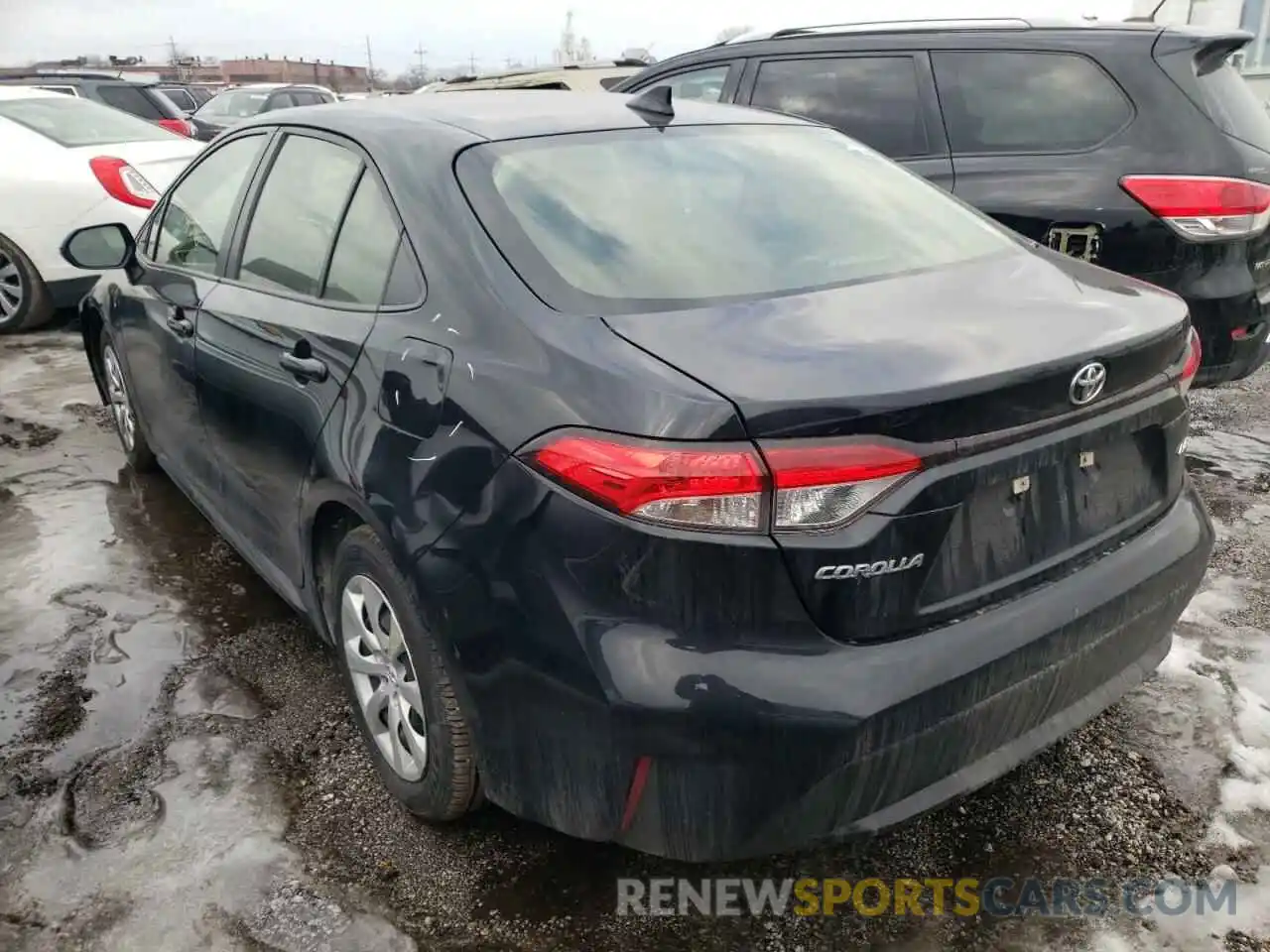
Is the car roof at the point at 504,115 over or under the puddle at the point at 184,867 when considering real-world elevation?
over

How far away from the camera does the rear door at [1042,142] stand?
4117 mm

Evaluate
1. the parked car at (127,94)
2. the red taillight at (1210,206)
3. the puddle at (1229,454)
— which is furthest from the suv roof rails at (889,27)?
the parked car at (127,94)

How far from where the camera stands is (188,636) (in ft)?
10.7

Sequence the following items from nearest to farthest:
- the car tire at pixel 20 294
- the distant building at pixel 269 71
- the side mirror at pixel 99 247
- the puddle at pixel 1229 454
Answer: the side mirror at pixel 99 247 → the puddle at pixel 1229 454 → the car tire at pixel 20 294 → the distant building at pixel 269 71

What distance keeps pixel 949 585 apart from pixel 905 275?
0.75 meters

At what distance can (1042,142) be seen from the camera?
4.36 meters

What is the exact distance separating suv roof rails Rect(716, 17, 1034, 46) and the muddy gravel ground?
2.65 metres

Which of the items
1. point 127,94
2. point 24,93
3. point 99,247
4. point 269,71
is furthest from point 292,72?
point 99,247

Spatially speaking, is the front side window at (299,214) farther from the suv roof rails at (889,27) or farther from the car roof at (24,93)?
the car roof at (24,93)

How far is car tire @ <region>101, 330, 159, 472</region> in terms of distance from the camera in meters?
4.27

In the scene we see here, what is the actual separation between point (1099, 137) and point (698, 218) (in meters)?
2.71

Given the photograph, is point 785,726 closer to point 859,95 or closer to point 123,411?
point 123,411

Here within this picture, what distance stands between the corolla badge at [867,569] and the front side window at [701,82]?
421cm

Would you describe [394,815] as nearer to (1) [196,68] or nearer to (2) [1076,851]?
→ (2) [1076,851]
